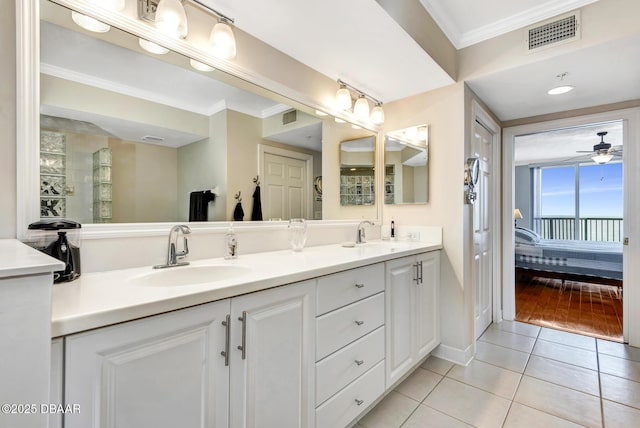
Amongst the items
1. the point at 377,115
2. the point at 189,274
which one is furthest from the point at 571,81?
the point at 189,274

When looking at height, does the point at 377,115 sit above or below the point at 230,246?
above

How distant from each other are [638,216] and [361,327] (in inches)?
110

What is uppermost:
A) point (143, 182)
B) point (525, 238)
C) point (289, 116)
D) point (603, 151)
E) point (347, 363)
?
point (603, 151)

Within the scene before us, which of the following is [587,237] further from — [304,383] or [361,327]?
[304,383]

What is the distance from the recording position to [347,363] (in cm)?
143

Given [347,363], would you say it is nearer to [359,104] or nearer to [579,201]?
[359,104]

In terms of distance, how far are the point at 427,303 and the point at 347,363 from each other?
974 millimetres

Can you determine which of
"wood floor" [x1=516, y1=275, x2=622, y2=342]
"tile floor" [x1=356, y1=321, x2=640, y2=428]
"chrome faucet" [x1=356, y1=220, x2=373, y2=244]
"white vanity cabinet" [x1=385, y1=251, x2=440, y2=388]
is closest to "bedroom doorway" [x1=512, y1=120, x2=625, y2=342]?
"wood floor" [x1=516, y1=275, x2=622, y2=342]

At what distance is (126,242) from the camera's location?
1251 millimetres

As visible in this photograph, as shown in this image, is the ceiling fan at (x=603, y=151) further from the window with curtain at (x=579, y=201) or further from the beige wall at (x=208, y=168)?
the beige wall at (x=208, y=168)

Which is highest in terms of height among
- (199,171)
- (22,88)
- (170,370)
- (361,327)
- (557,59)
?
(557,59)

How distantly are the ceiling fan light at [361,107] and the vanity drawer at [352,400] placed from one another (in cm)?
185

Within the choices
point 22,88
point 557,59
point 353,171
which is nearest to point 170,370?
point 22,88

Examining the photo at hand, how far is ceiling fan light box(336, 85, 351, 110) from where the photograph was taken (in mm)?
2193
